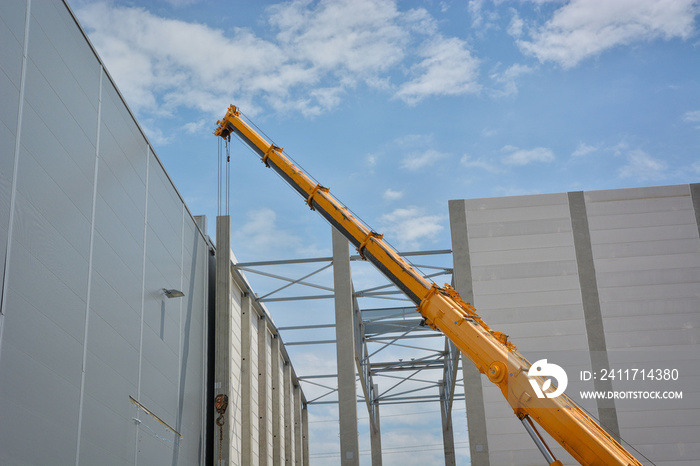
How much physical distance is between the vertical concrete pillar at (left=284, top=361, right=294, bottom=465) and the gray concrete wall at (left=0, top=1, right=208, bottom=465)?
23640 millimetres

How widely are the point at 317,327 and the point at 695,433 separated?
74.3 feet

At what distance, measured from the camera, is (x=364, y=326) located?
49344 mm

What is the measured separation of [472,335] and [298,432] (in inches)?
1546

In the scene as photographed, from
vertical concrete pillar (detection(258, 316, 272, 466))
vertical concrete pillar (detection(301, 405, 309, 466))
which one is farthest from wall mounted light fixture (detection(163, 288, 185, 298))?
vertical concrete pillar (detection(301, 405, 309, 466))

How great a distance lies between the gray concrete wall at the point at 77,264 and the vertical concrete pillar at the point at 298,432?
29619 millimetres

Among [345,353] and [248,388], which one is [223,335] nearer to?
[248,388]

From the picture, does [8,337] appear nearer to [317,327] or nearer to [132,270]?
[132,270]

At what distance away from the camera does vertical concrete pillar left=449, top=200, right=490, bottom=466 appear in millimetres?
33125

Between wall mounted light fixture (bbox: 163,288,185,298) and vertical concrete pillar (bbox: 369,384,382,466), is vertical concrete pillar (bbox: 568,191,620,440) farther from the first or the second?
vertical concrete pillar (bbox: 369,384,382,466)

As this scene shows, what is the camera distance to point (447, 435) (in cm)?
6225

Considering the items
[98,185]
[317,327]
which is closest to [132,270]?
[98,185]

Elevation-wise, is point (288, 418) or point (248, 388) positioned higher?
point (288, 418)

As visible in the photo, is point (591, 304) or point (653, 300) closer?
point (653, 300)

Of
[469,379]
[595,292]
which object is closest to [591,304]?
[595,292]
